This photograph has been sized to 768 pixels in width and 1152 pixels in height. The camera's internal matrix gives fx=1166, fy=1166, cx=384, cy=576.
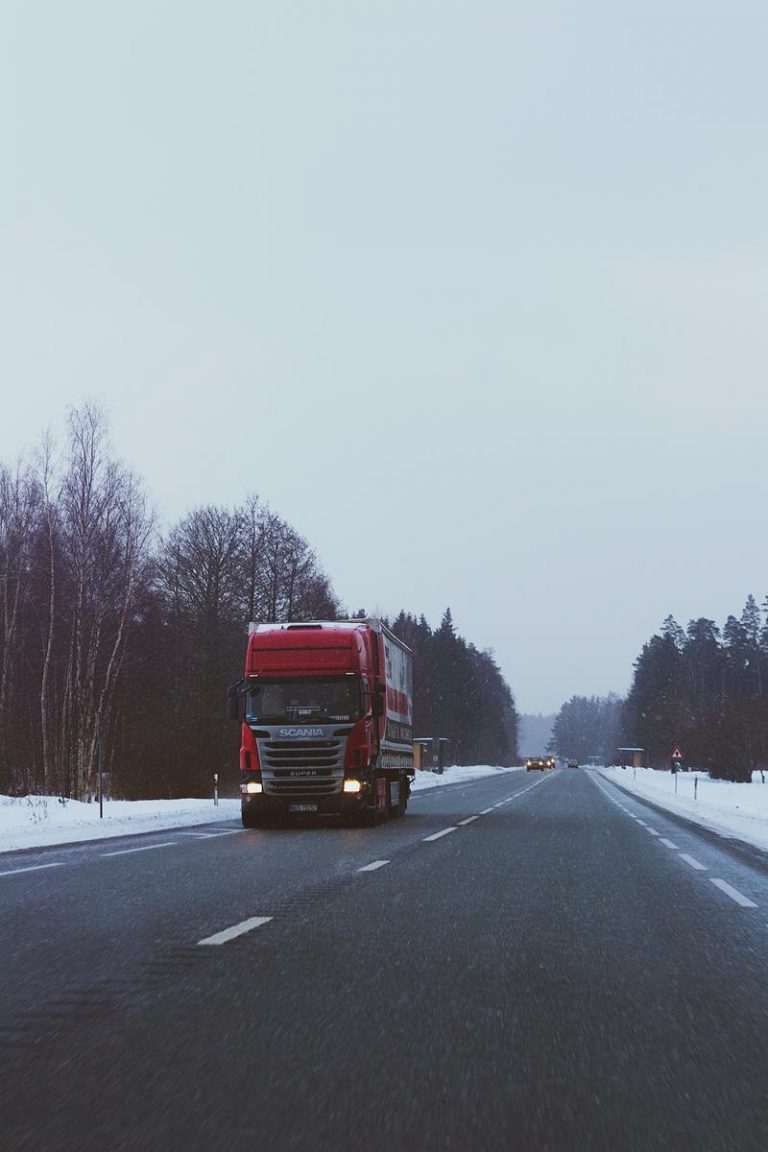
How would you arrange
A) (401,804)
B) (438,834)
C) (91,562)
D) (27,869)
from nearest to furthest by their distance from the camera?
(27,869)
(438,834)
(401,804)
(91,562)

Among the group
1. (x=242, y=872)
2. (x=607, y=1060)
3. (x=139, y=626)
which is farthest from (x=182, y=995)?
(x=139, y=626)

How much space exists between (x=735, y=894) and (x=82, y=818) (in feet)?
50.5

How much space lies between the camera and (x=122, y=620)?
127 ft

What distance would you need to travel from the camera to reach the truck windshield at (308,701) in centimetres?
1958

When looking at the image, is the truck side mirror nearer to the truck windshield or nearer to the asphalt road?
the truck windshield

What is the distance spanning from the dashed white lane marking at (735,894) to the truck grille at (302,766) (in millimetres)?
8501

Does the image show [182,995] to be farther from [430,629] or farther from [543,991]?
[430,629]

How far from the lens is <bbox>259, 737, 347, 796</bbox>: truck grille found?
763 inches

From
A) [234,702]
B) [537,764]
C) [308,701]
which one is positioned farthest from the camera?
[537,764]

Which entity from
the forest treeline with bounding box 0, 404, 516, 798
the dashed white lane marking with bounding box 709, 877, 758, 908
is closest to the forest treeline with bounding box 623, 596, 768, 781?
the forest treeline with bounding box 0, 404, 516, 798

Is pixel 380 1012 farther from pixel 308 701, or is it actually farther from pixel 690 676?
pixel 690 676

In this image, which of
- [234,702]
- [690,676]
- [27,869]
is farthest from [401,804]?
[690,676]

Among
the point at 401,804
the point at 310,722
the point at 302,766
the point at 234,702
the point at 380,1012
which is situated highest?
the point at 234,702

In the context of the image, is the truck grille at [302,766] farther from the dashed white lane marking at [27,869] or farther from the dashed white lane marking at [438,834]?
the dashed white lane marking at [27,869]
